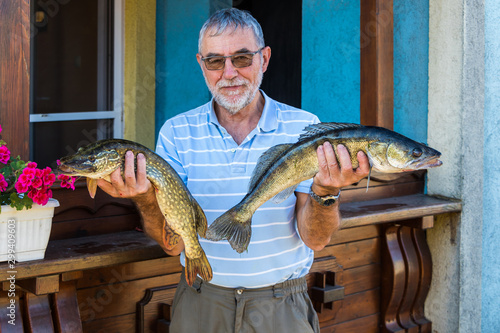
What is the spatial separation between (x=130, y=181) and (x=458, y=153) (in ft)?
10.1

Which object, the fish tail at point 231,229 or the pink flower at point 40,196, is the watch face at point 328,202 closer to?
the fish tail at point 231,229

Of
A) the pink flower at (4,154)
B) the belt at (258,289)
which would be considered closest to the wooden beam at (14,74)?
the pink flower at (4,154)

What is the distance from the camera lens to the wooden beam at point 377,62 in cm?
439

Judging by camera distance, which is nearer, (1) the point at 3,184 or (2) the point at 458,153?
(1) the point at 3,184

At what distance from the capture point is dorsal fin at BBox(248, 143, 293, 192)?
257cm

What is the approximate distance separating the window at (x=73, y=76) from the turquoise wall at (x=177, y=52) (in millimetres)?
428

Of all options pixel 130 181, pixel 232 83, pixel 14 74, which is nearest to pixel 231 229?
pixel 130 181

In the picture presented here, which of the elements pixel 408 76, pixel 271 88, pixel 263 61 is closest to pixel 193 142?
pixel 263 61

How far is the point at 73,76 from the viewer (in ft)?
17.6

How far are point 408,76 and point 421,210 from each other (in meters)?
1.15

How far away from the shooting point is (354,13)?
5.02m

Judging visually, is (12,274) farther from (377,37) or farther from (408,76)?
(408,76)

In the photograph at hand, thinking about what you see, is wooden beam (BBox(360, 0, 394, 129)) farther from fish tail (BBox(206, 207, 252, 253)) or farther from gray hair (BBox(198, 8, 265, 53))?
fish tail (BBox(206, 207, 252, 253))

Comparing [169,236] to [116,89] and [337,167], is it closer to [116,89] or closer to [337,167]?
[337,167]
